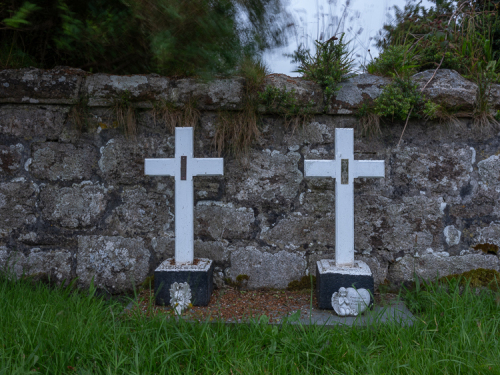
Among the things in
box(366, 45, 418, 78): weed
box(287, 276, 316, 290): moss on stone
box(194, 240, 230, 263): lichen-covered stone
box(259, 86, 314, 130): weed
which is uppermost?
box(366, 45, 418, 78): weed

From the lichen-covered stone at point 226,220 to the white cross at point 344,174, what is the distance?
19.0 inches

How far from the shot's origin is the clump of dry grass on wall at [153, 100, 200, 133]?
2104mm

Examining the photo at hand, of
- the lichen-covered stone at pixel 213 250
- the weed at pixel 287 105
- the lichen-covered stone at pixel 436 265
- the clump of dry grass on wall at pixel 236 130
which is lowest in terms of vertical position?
the lichen-covered stone at pixel 436 265

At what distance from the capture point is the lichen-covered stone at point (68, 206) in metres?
2.13

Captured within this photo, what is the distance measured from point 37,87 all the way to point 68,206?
2.40 ft

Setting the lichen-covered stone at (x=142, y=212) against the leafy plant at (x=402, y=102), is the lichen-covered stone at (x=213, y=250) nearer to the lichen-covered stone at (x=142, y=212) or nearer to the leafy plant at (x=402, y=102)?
the lichen-covered stone at (x=142, y=212)

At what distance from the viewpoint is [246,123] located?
210 cm

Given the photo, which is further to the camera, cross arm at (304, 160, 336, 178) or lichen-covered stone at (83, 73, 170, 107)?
lichen-covered stone at (83, 73, 170, 107)

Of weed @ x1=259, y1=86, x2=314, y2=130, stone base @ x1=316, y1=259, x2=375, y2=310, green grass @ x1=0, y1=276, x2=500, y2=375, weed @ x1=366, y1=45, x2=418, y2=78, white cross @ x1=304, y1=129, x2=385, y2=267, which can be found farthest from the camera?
weed @ x1=366, y1=45, x2=418, y2=78

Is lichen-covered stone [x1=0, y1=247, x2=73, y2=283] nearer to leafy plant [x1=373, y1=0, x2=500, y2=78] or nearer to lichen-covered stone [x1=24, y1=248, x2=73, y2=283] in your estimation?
lichen-covered stone [x1=24, y1=248, x2=73, y2=283]

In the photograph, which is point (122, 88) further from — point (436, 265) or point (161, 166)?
point (436, 265)

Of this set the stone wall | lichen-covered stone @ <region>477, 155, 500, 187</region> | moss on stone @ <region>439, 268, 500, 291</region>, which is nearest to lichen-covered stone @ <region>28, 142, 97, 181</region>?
the stone wall

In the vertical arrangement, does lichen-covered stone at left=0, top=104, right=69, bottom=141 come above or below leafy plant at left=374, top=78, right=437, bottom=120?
below

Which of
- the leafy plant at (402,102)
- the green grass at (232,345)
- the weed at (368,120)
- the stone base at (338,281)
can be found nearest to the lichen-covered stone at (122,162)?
the green grass at (232,345)
